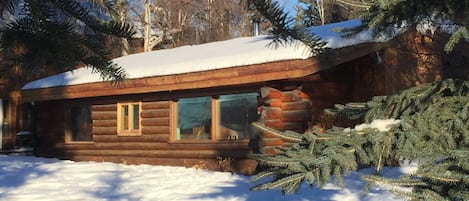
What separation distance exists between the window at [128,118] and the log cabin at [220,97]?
26mm

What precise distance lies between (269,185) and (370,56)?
30.1 ft

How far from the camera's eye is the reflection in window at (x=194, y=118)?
487 inches

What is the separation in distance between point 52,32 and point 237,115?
31.1 ft

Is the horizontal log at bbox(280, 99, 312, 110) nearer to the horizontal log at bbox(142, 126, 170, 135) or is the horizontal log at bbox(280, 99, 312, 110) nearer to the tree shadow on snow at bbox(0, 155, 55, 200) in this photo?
the horizontal log at bbox(142, 126, 170, 135)

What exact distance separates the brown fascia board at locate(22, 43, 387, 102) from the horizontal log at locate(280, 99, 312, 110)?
29.0 inches

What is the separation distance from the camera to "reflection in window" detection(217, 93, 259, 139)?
456 inches

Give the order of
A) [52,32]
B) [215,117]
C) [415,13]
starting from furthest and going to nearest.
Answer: [215,117] < [415,13] < [52,32]

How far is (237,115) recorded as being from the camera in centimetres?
1184

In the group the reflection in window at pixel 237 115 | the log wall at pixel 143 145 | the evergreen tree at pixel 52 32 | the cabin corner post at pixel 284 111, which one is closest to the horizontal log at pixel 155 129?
the log wall at pixel 143 145

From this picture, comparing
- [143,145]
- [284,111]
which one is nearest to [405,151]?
[284,111]

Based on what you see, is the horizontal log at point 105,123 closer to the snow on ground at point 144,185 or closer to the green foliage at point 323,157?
the snow on ground at point 144,185

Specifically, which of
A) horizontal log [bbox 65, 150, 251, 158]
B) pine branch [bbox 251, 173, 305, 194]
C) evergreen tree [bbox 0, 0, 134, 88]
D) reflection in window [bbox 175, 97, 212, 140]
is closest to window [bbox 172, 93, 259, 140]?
reflection in window [bbox 175, 97, 212, 140]

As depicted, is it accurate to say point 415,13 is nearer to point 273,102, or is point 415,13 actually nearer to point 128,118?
point 273,102

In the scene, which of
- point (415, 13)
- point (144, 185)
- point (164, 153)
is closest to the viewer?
point (415, 13)
